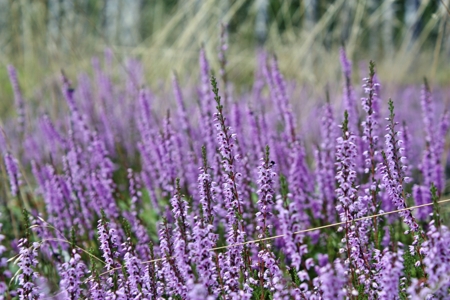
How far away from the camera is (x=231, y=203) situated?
2.60 metres

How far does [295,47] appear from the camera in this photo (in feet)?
25.6

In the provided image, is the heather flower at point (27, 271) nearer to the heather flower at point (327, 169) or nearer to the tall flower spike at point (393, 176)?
the tall flower spike at point (393, 176)

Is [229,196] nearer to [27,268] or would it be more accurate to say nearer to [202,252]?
[202,252]

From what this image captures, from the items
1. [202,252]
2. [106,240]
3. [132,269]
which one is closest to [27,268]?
[106,240]

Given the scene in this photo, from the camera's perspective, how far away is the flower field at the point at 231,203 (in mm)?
2436

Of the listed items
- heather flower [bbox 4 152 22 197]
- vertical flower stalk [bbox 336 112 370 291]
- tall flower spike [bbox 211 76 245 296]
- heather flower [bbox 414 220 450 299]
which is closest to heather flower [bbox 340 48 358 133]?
vertical flower stalk [bbox 336 112 370 291]

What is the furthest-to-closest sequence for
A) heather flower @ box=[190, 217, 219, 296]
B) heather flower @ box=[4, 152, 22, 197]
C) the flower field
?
1. heather flower @ box=[4, 152, 22, 197]
2. the flower field
3. heather flower @ box=[190, 217, 219, 296]

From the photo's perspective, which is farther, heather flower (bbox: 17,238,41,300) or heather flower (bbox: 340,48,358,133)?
heather flower (bbox: 340,48,358,133)

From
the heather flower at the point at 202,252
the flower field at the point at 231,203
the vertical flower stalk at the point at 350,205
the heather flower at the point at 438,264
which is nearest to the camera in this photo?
the heather flower at the point at 438,264

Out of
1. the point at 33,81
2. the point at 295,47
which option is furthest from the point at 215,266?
the point at 33,81

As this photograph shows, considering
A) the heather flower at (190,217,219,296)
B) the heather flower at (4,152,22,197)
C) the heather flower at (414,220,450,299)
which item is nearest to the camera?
the heather flower at (414,220,450,299)

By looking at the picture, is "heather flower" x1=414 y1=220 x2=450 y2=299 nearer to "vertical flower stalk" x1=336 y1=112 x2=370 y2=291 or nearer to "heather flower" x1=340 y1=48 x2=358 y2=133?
"vertical flower stalk" x1=336 y1=112 x2=370 y2=291

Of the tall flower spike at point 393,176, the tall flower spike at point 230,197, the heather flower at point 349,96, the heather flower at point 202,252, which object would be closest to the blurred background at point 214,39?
the heather flower at point 349,96

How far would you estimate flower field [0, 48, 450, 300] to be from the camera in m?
2.44
